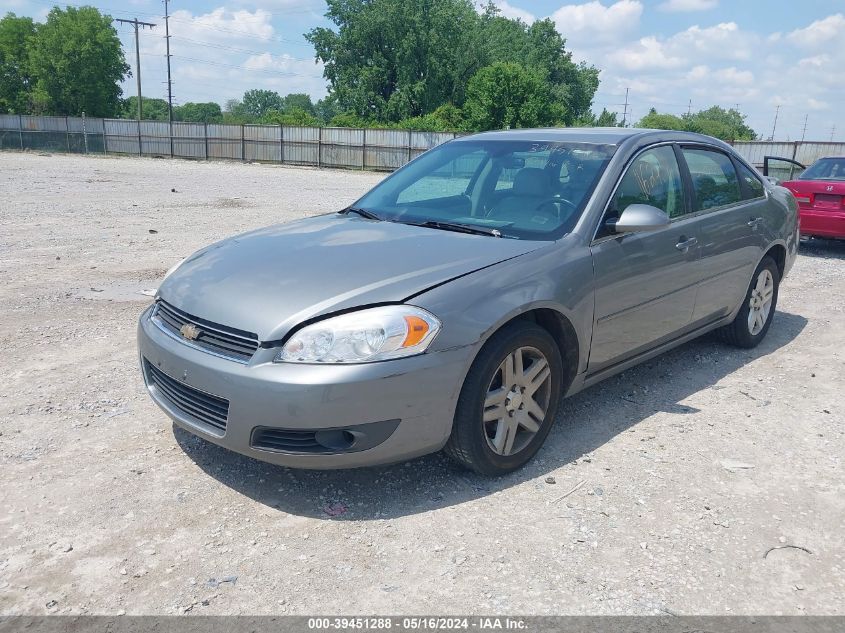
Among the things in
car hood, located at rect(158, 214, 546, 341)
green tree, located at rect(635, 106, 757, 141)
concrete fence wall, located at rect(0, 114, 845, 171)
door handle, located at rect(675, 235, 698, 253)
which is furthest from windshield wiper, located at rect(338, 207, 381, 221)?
green tree, located at rect(635, 106, 757, 141)

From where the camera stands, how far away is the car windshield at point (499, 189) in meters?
3.84

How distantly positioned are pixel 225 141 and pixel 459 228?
1446 inches

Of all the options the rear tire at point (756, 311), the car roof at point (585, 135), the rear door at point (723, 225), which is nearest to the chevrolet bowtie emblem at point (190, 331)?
the car roof at point (585, 135)

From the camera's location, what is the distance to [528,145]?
4.36 meters

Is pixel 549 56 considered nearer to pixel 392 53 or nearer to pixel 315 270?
pixel 392 53

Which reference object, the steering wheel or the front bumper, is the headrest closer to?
the steering wheel

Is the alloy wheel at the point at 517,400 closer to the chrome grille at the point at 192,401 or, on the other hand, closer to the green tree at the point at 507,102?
the chrome grille at the point at 192,401

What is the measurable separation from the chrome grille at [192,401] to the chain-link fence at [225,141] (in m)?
28.8

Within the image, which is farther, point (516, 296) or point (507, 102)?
point (507, 102)

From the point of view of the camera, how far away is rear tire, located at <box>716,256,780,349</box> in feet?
17.7

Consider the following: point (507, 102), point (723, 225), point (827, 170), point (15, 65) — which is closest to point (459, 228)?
point (723, 225)

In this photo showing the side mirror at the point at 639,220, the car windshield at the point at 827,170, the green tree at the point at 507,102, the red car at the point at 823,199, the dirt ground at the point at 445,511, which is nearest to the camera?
the dirt ground at the point at 445,511

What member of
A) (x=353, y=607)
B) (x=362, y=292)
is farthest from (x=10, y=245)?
(x=353, y=607)

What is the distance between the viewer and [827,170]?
33.8 feet
